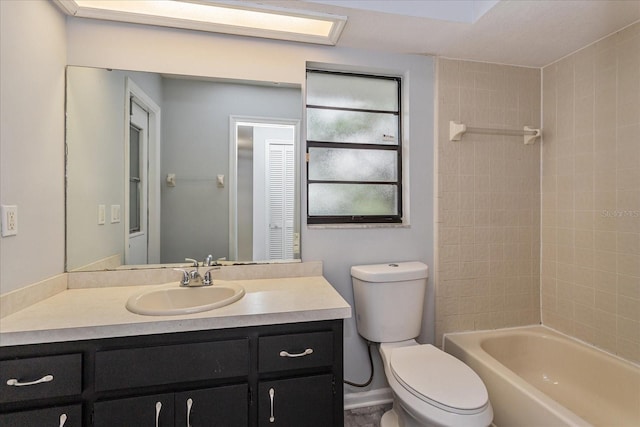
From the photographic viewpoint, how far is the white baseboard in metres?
1.87

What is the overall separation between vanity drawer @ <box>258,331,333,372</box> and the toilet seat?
0.40 metres

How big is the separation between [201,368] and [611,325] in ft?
6.91

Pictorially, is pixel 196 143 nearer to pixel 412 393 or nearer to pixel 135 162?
pixel 135 162

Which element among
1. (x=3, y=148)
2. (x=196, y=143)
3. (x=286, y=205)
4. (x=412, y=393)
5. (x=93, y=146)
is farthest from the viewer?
(x=286, y=205)

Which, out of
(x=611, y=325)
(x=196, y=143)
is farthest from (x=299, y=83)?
(x=611, y=325)

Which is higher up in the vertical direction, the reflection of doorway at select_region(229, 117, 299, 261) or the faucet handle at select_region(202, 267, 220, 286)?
the reflection of doorway at select_region(229, 117, 299, 261)

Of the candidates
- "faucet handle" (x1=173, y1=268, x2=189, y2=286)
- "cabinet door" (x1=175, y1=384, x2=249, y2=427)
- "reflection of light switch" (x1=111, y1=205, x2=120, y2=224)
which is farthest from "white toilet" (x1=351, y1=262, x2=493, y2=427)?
"reflection of light switch" (x1=111, y1=205, x2=120, y2=224)

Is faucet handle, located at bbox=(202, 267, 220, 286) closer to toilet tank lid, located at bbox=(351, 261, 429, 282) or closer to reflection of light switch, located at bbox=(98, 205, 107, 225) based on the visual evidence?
reflection of light switch, located at bbox=(98, 205, 107, 225)

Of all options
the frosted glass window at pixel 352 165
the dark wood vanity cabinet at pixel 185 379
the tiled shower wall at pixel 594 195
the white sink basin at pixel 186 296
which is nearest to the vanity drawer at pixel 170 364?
the dark wood vanity cabinet at pixel 185 379

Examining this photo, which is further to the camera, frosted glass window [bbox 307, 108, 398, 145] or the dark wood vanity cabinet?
frosted glass window [bbox 307, 108, 398, 145]

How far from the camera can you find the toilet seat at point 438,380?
122 cm

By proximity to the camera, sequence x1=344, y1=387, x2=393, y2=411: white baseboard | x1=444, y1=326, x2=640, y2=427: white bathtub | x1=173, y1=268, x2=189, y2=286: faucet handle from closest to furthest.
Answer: x1=444, y1=326, x2=640, y2=427: white bathtub → x1=173, y1=268, x2=189, y2=286: faucet handle → x1=344, y1=387, x2=393, y2=411: white baseboard

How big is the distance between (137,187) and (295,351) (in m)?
1.14

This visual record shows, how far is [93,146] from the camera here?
61.2 inches
